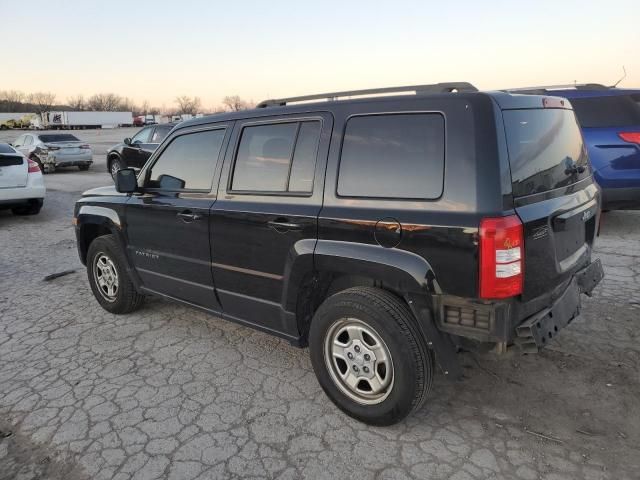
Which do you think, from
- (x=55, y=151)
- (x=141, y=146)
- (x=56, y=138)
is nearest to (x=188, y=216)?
(x=141, y=146)

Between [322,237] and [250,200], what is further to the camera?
[250,200]

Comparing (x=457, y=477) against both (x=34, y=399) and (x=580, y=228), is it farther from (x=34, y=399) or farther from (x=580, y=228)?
(x=34, y=399)

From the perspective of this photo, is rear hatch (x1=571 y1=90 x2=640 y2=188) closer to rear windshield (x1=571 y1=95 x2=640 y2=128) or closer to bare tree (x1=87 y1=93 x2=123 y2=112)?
rear windshield (x1=571 y1=95 x2=640 y2=128)

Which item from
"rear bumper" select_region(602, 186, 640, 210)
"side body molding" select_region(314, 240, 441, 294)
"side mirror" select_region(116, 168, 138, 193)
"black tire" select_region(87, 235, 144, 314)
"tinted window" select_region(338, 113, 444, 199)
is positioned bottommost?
"black tire" select_region(87, 235, 144, 314)

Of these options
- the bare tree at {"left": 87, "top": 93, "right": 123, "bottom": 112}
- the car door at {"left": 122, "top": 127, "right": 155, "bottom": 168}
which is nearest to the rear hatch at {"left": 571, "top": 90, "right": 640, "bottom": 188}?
the car door at {"left": 122, "top": 127, "right": 155, "bottom": 168}

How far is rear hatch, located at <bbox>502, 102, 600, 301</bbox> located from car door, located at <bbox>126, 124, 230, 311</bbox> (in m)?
2.00

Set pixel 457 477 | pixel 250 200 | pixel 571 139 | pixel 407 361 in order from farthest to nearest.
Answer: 1. pixel 250 200
2. pixel 571 139
3. pixel 407 361
4. pixel 457 477

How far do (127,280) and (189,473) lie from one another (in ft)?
7.88

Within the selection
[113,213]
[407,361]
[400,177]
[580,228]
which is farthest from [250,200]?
[580,228]

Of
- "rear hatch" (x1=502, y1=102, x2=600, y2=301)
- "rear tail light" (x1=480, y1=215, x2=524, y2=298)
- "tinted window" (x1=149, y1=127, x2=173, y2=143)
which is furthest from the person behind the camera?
"tinted window" (x1=149, y1=127, x2=173, y2=143)

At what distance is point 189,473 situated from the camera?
2.45 meters

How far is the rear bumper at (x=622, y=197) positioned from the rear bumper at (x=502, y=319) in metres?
4.79

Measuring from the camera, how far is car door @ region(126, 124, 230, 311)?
3.58 m

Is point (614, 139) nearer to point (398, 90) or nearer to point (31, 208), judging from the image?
point (398, 90)
